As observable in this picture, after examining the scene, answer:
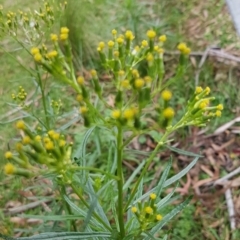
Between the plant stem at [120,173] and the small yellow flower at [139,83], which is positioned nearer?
the small yellow flower at [139,83]

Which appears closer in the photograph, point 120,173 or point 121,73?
point 121,73

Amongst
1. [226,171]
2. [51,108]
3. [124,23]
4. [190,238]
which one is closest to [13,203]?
Result: [51,108]

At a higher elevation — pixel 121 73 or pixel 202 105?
pixel 121 73

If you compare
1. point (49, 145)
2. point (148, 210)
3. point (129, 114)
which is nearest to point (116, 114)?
point (129, 114)

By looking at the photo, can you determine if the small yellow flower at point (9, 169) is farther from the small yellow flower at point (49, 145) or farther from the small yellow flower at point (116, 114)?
the small yellow flower at point (116, 114)

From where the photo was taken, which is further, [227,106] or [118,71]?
[227,106]

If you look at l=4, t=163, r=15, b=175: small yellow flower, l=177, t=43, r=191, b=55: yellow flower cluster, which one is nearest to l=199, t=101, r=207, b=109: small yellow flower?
l=177, t=43, r=191, b=55: yellow flower cluster

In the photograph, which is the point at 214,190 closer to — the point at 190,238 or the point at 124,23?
the point at 190,238

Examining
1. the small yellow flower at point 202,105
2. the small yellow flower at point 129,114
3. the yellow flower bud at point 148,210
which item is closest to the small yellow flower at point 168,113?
the small yellow flower at point 129,114

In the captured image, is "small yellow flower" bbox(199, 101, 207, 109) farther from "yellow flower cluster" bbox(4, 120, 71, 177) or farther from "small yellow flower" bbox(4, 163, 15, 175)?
"small yellow flower" bbox(4, 163, 15, 175)

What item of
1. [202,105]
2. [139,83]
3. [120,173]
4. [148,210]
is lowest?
[148,210]

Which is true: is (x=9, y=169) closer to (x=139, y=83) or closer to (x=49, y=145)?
(x=49, y=145)
